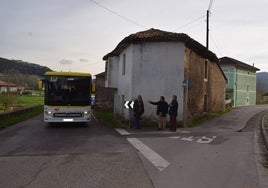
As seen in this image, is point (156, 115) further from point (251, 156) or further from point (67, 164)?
point (67, 164)

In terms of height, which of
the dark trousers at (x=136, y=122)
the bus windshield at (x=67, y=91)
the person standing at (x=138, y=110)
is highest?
the bus windshield at (x=67, y=91)

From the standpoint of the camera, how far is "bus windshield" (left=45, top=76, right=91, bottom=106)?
19.1 m

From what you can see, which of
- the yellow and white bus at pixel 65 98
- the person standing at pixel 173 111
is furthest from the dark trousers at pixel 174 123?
the yellow and white bus at pixel 65 98

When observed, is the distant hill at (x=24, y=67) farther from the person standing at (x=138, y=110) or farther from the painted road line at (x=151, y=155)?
the painted road line at (x=151, y=155)

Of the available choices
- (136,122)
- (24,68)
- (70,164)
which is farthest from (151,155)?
(24,68)

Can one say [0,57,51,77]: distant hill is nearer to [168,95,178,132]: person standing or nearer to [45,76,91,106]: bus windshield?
[45,76,91,106]: bus windshield

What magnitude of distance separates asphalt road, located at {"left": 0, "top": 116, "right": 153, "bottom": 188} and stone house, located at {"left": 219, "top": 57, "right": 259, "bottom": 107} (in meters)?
45.5

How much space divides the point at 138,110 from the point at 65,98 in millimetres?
3813

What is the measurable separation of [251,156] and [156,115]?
9775 mm

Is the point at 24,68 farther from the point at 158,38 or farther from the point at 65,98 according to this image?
the point at 158,38

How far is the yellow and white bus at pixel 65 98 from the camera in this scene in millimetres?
19000

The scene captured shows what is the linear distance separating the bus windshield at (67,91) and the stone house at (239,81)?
39140mm

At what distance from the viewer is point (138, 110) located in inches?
745

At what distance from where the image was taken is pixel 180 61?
2048 cm
